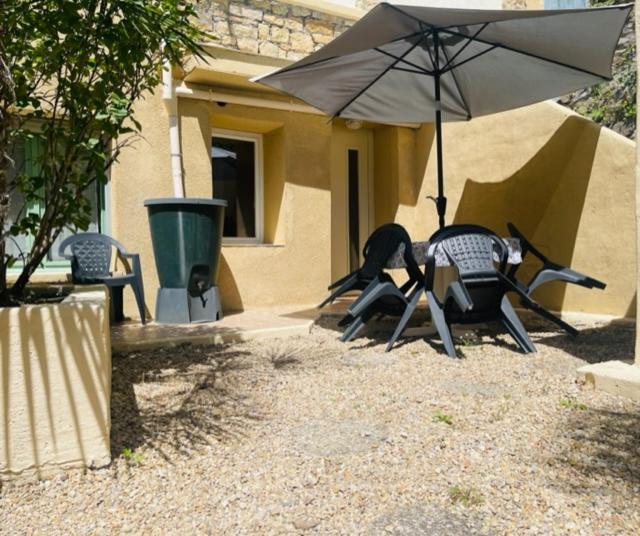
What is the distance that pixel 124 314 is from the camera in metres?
5.46

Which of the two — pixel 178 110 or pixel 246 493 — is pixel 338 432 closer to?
pixel 246 493

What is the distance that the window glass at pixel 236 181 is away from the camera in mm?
6453

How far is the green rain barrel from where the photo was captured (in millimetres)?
4926

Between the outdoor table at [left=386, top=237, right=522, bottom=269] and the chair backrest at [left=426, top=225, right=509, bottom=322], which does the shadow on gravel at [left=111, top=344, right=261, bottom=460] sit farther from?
the chair backrest at [left=426, top=225, right=509, bottom=322]

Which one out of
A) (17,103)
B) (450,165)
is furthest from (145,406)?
(450,165)

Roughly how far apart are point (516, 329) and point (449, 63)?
2.34 metres

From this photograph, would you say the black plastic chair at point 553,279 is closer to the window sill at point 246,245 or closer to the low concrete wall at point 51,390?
the window sill at point 246,245

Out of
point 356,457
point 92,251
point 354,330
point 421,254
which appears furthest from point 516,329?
point 92,251

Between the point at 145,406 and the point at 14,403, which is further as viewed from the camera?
the point at 145,406

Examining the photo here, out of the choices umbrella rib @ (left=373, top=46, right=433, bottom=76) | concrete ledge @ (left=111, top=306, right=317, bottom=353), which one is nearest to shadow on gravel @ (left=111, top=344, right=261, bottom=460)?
concrete ledge @ (left=111, top=306, right=317, bottom=353)

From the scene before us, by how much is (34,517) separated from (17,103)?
72.4 inches

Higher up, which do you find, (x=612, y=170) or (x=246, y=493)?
(x=612, y=170)

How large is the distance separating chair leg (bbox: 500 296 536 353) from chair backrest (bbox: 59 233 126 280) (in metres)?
3.55

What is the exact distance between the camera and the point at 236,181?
657 cm
